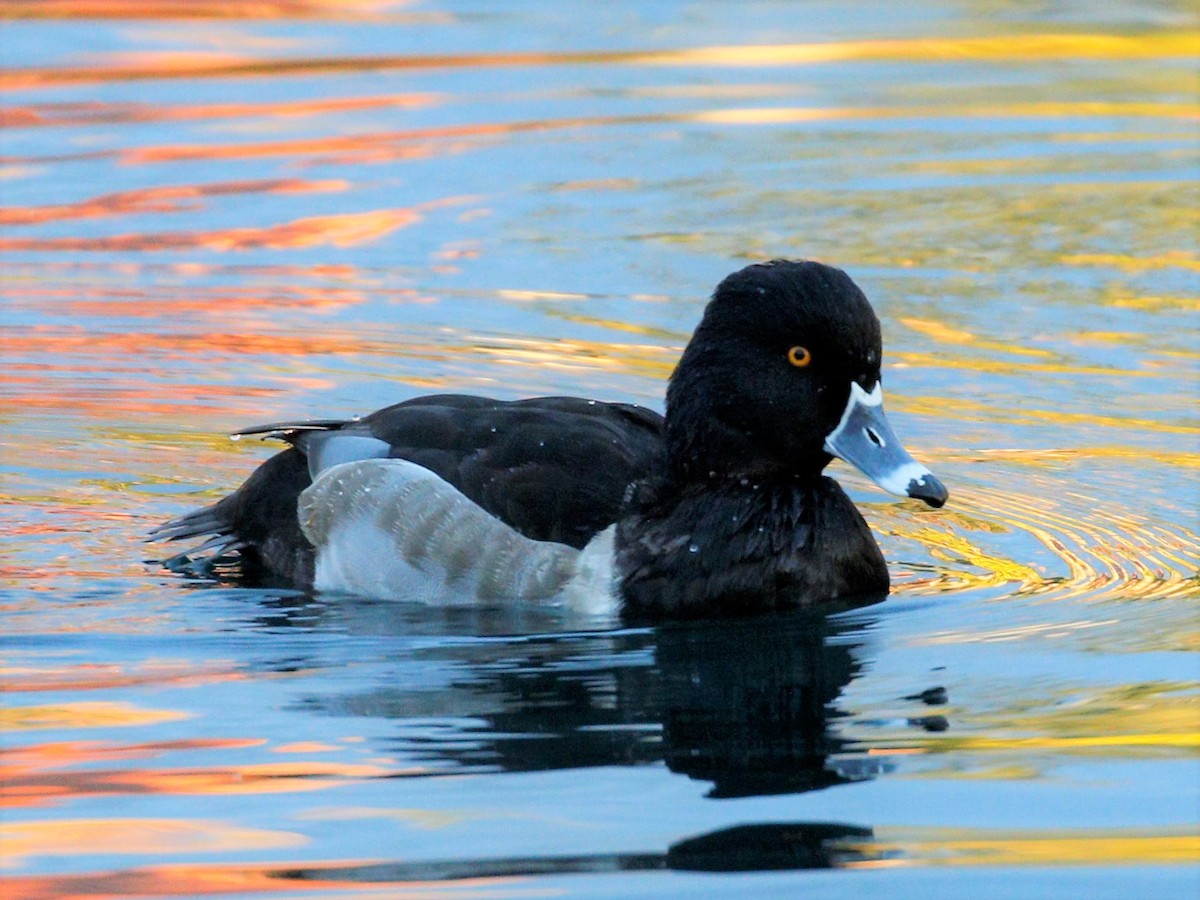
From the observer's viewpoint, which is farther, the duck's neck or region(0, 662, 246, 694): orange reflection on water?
the duck's neck

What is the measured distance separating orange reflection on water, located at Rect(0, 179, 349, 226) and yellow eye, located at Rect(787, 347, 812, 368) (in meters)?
7.24

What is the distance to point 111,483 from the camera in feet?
29.6

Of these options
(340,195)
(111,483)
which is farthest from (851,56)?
(111,483)

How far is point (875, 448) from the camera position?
726 centimetres

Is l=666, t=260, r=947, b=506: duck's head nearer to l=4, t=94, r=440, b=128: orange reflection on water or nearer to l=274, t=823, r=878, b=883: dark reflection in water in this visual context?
l=274, t=823, r=878, b=883: dark reflection in water

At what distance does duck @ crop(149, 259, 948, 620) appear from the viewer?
7270mm

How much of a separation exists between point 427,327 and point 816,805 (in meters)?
6.29

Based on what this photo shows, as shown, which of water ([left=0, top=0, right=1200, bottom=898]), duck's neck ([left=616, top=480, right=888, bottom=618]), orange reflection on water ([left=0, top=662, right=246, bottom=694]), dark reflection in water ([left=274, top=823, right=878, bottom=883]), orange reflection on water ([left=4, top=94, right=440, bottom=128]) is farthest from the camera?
orange reflection on water ([left=4, top=94, right=440, bottom=128])

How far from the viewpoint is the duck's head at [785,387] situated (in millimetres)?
7176

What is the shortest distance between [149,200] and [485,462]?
709cm

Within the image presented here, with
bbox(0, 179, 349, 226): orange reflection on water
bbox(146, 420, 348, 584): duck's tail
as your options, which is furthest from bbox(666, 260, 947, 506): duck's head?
bbox(0, 179, 349, 226): orange reflection on water

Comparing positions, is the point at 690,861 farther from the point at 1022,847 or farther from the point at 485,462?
the point at 485,462

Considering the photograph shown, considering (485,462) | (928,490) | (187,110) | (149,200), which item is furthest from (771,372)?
(187,110)

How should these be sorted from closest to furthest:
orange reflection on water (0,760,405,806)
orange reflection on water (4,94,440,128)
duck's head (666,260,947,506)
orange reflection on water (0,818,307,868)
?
orange reflection on water (0,818,307,868)
orange reflection on water (0,760,405,806)
duck's head (666,260,947,506)
orange reflection on water (4,94,440,128)
